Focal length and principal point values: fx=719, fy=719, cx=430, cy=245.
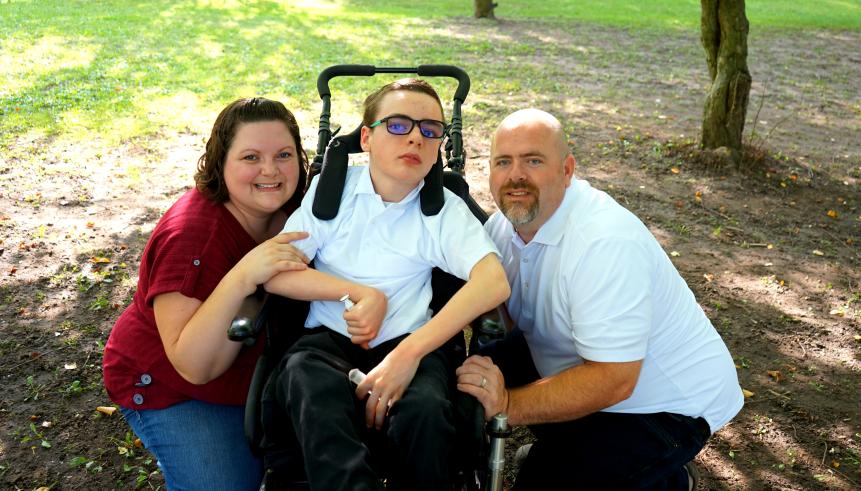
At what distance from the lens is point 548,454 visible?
337 centimetres

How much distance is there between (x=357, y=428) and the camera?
2.67m

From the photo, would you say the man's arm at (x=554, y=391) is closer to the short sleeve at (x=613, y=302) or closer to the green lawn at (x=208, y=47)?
the short sleeve at (x=613, y=302)

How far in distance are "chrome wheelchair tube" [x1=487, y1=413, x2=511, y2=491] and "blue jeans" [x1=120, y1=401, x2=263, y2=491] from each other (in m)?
1.10

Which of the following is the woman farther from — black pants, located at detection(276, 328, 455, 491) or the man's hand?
the man's hand

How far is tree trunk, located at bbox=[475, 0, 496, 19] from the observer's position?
2026 centimetres

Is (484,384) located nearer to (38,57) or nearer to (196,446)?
(196,446)

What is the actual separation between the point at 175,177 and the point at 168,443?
5311mm

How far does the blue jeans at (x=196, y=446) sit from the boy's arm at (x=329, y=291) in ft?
2.27

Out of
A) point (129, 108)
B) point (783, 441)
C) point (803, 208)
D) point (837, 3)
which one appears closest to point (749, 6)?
point (837, 3)

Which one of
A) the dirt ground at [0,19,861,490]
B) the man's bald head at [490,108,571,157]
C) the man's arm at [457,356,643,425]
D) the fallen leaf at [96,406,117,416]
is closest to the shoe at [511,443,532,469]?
the dirt ground at [0,19,861,490]

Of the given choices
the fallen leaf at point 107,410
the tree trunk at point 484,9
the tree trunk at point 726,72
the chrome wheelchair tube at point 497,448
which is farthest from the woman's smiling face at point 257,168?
the tree trunk at point 484,9

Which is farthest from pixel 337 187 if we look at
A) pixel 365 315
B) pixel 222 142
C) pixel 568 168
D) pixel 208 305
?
pixel 568 168

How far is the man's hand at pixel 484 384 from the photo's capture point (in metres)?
2.86

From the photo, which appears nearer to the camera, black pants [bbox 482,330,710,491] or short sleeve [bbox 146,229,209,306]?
short sleeve [bbox 146,229,209,306]
